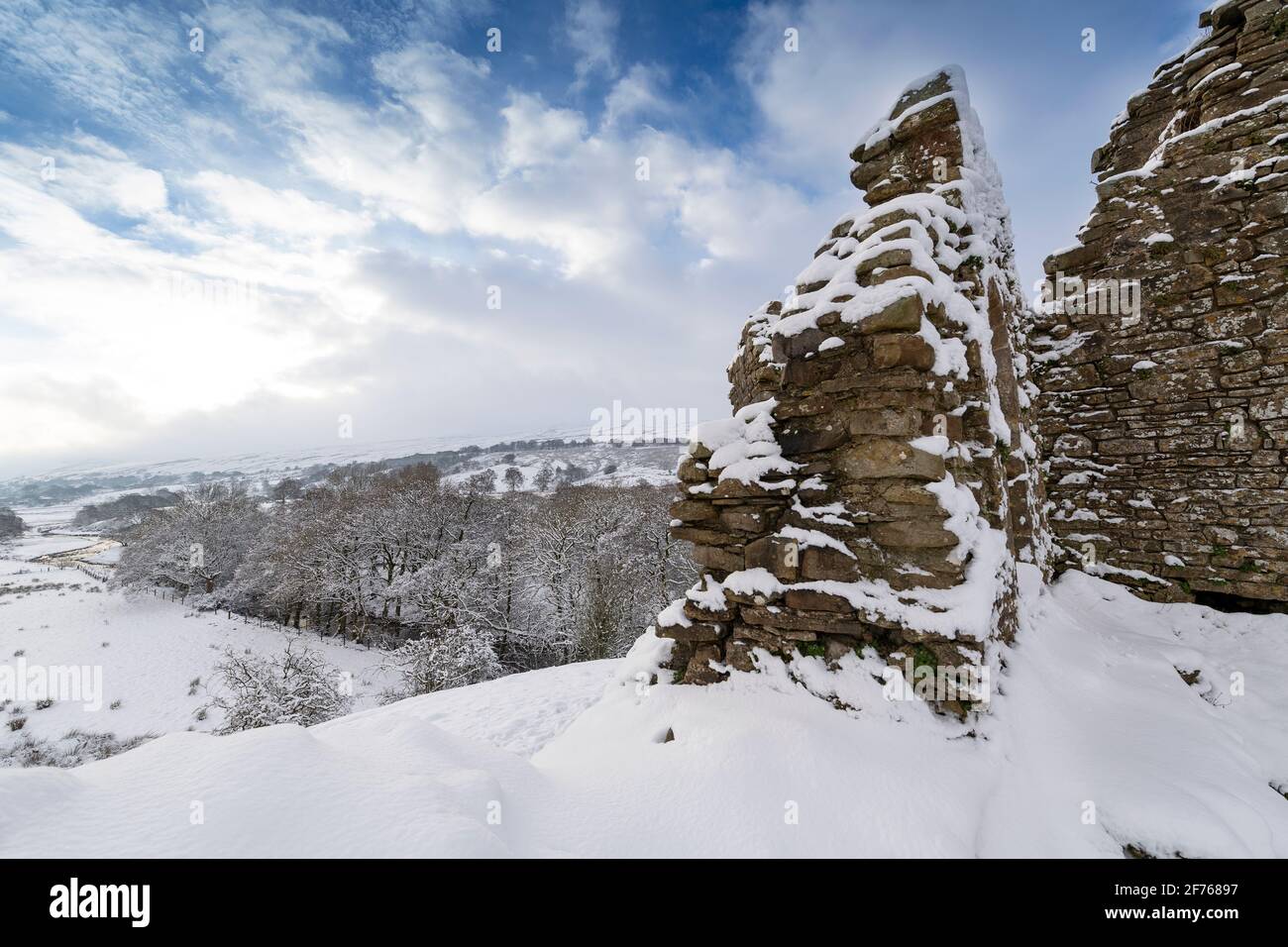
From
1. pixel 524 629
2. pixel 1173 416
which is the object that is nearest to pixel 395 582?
pixel 524 629

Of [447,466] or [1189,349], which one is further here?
[447,466]

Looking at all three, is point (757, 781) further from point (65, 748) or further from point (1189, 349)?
point (65, 748)

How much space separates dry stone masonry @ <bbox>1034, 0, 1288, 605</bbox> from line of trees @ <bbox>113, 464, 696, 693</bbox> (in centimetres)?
1434

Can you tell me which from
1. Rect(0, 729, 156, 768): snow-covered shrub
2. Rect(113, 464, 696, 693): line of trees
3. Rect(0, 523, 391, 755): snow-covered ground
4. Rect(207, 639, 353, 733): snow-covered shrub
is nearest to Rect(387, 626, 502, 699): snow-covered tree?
Rect(113, 464, 696, 693): line of trees

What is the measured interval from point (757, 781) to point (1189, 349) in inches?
308

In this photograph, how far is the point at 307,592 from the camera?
2488 cm

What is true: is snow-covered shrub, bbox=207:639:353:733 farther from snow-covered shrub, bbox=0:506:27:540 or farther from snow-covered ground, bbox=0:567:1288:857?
snow-covered shrub, bbox=0:506:27:540

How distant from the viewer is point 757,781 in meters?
2.61

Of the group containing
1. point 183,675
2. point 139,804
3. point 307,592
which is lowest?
point 183,675
